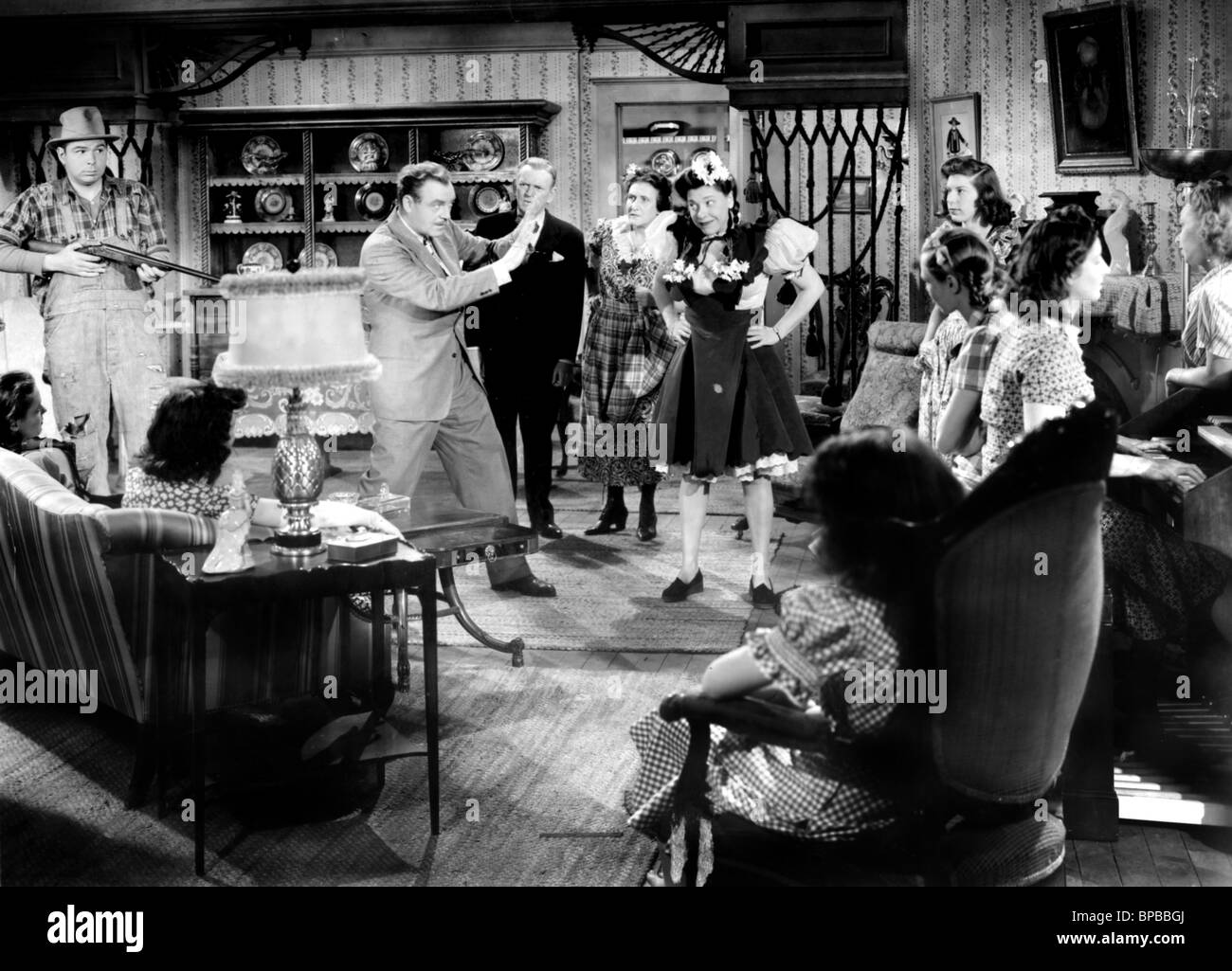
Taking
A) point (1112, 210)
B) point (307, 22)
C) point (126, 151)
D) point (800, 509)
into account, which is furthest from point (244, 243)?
point (1112, 210)

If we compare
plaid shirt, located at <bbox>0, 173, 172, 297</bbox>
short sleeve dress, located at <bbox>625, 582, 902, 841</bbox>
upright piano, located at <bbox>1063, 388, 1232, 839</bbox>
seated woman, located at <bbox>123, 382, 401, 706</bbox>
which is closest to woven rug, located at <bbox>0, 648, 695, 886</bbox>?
seated woman, located at <bbox>123, 382, 401, 706</bbox>

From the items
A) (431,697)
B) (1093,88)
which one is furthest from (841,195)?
(431,697)

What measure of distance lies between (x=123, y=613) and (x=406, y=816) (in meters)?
0.85

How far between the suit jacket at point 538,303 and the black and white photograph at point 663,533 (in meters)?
0.02

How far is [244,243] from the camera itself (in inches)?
391

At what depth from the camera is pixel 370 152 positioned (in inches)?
375

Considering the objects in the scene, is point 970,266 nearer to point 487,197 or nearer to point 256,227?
point 487,197

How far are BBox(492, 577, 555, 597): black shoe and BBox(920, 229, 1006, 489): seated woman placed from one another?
1.70m

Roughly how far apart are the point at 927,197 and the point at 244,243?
198 inches

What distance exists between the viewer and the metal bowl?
451cm

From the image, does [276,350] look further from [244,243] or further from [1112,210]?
[244,243]

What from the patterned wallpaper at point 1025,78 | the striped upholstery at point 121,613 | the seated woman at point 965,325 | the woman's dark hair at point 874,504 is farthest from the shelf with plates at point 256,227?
the woman's dark hair at point 874,504

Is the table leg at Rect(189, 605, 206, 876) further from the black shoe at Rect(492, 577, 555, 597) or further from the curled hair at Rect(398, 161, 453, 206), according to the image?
the black shoe at Rect(492, 577, 555, 597)

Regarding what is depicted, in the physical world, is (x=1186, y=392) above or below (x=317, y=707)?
above
